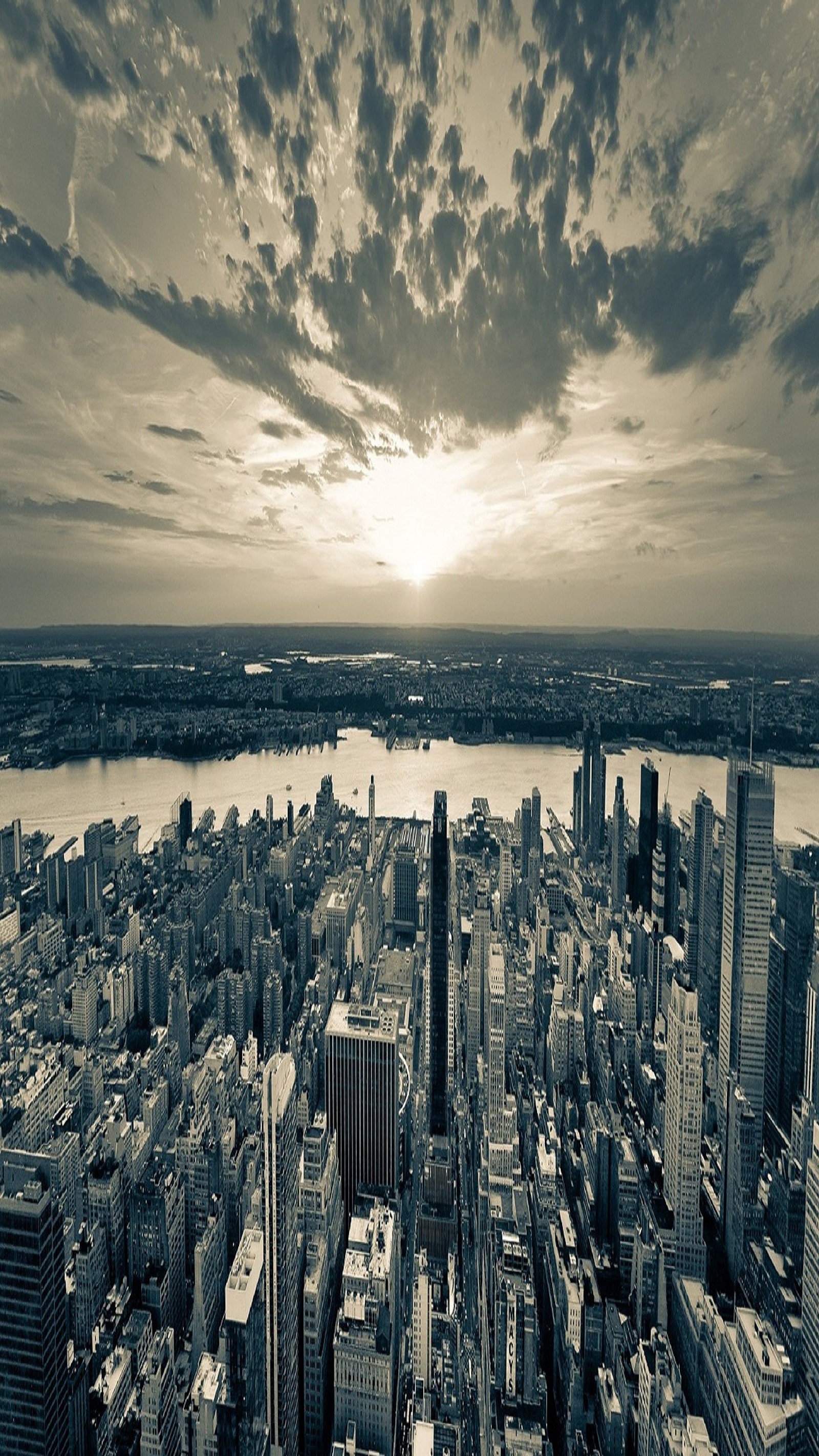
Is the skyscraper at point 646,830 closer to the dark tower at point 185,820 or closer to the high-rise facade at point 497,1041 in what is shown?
the high-rise facade at point 497,1041

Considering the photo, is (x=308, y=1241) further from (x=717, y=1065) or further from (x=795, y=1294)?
(x=717, y=1065)

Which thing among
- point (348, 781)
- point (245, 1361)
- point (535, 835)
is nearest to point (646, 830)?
point (535, 835)

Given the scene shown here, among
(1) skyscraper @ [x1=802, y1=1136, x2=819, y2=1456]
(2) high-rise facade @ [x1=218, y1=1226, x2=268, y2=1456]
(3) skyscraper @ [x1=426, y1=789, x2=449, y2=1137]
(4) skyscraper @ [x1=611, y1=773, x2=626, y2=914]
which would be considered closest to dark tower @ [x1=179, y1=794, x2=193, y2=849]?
(3) skyscraper @ [x1=426, y1=789, x2=449, y2=1137]

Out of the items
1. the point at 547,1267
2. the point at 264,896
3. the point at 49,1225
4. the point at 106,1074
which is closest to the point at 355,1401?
the point at 547,1267

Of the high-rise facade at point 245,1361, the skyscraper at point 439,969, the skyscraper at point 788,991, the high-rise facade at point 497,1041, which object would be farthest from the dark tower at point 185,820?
the skyscraper at point 788,991

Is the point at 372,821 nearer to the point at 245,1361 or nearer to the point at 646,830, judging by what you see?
the point at 646,830

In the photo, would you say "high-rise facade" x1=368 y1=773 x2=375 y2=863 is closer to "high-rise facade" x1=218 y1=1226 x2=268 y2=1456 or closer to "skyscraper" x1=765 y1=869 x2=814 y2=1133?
"skyscraper" x1=765 y1=869 x2=814 y2=1133
